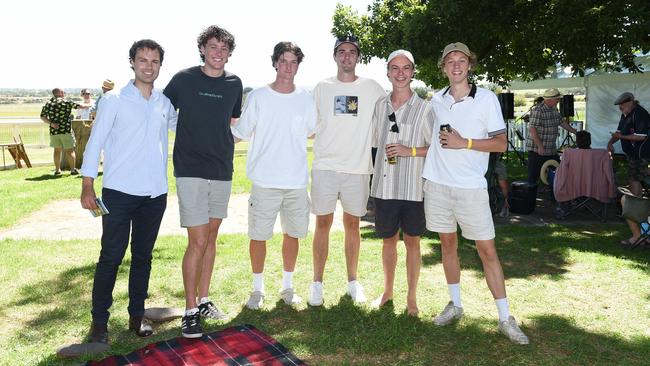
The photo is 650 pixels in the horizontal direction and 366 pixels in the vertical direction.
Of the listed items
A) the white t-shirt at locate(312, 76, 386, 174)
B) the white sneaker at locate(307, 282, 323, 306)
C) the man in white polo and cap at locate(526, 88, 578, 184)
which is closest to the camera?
the white t-shirt at locate(312, 76, 386, 174)

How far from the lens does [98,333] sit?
403 cm

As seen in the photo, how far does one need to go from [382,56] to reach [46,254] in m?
11.4

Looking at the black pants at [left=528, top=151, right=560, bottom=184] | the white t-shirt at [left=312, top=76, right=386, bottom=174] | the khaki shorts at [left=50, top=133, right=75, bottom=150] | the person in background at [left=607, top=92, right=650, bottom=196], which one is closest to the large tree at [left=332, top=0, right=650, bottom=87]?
the person in background at [left=607, top=92, right=650, bottom=196]

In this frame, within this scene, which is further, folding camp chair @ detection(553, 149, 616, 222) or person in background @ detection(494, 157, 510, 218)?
person in background @ detection(494, 157, 510, 218)

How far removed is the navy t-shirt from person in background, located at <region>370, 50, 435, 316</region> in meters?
1.18

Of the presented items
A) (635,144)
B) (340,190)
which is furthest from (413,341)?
(635,144)

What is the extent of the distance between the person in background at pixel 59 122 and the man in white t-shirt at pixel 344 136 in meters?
10.9

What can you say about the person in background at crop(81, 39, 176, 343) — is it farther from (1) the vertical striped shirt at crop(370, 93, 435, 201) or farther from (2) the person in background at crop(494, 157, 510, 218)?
Answer: (2) the person in background at crop(494, 157, 510, 218)

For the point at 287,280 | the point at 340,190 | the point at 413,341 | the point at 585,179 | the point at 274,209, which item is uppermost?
the point at 340,190

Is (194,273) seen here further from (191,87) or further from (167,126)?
(191,87)

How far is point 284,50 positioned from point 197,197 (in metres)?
1.30

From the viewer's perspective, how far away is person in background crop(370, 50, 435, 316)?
171 inches

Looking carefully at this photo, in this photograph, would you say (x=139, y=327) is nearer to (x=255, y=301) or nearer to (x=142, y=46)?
(x=255, y=301)

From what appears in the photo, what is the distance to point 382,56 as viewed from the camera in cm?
1611
